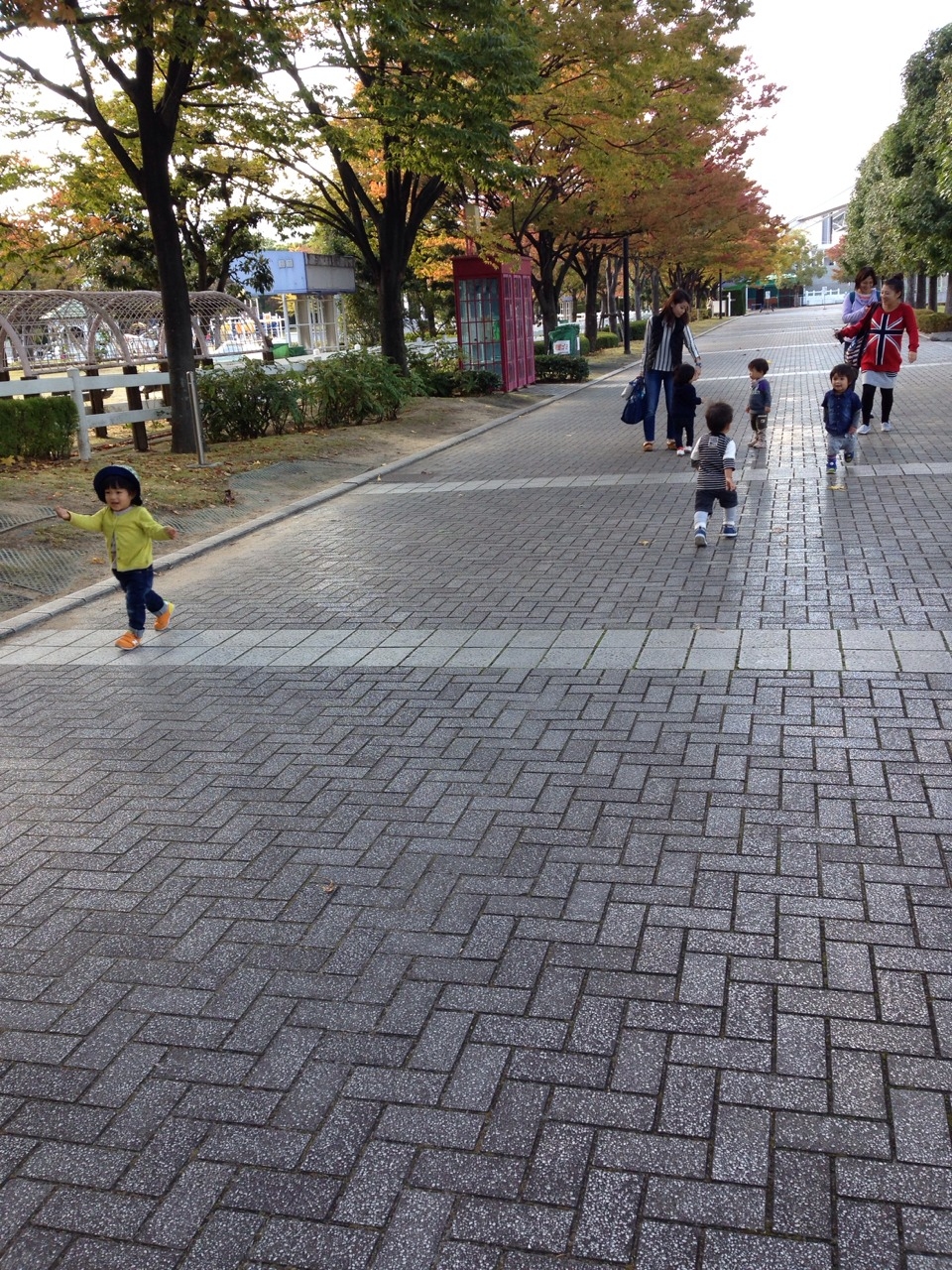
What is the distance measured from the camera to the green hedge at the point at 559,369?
27.4 m

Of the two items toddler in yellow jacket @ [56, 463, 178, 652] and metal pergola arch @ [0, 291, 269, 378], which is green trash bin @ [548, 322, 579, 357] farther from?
toddler in yellow jacket @ [56, 463, 178, 652]

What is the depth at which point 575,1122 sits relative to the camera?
9.00 ft

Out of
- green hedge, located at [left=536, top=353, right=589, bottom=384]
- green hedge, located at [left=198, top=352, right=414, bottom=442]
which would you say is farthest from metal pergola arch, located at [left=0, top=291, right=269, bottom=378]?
green hedge, located at [left=536, top=353, right=589, bottom=384]

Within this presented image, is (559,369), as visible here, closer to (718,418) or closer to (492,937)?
(718,418)

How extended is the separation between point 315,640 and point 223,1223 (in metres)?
4.76

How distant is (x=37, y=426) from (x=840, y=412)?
31.0 feet

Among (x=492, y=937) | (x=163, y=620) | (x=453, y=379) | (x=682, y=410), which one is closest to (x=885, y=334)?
(x=682, y=410)

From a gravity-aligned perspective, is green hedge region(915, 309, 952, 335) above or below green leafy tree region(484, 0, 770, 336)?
below

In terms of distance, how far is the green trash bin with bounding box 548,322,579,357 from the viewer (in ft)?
101

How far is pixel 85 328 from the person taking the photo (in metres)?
16.3

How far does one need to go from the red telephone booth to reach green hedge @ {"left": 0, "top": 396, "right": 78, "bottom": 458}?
11669 mm

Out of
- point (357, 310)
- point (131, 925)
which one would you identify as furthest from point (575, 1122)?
point (357, 310)

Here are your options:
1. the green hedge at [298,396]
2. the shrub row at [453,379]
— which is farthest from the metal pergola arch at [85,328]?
the shrub row at [453,379]

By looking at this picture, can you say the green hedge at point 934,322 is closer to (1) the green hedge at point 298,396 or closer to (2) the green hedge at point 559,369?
(2) the green hedge at point 559,369
